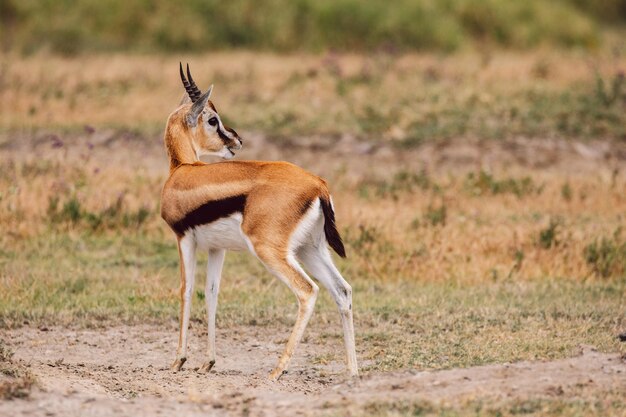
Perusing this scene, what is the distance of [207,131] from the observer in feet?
27.2

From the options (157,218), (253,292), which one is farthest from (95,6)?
(253,292)

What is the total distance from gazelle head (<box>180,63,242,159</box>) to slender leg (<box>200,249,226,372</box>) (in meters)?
0.81

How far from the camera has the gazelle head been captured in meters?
8.25

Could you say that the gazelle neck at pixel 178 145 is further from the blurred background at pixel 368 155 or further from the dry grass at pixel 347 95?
the dry grass at pixel 347 95

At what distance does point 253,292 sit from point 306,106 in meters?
10.0

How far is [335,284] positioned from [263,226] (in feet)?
2.11

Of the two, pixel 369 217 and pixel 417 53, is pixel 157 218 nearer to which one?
pixel 369 217

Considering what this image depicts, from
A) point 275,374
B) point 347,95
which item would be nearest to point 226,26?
point 347,95

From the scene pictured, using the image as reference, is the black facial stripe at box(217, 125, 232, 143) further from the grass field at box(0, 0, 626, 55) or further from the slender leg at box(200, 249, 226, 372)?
the grass field at box(0, 0, 626, 55)

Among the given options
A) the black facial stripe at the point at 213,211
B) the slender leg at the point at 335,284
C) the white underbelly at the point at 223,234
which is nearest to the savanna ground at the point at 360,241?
the slender leg at the point at 335,284

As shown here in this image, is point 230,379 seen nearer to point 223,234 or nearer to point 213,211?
point 223,234

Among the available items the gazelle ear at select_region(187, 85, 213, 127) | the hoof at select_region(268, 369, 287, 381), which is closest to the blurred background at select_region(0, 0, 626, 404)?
the hoof at select_region(268, 369, 287, 381)

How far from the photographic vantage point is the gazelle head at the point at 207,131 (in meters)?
8.25

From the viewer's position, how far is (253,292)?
10453 mm
